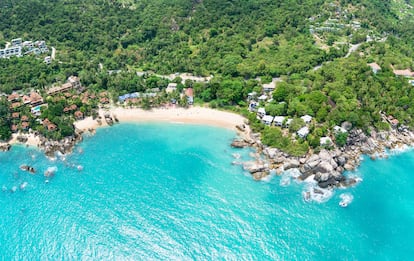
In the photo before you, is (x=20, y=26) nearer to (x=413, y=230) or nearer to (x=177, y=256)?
(x=177, y=256)

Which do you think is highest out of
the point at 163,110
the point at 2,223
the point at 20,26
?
the point at 20,26

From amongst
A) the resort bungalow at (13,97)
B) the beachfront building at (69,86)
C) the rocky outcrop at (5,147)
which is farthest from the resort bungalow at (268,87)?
the resort bungalow at (13,97)

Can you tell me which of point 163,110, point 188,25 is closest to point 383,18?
point 188,25

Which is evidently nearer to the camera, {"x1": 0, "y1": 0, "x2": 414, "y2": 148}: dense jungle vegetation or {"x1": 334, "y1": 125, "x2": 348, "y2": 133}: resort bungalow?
{"x1": 334, "y1": 125, "x2": 348, "y2": 133}: resort bungalow

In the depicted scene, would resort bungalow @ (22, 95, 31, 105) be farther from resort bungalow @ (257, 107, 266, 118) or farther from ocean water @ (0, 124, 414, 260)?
resort bungalow @ (257, 107, 266, 118)

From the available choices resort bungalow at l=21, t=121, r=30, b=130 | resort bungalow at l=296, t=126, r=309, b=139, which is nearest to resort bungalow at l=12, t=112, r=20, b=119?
resort bungalow at l=21, t=121, r=30, b=130

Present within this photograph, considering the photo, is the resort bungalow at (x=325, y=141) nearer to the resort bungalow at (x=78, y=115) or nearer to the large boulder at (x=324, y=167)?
the large boulder at (x=324, y=167)

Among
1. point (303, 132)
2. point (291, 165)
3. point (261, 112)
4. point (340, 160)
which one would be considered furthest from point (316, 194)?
point (261, 112)
